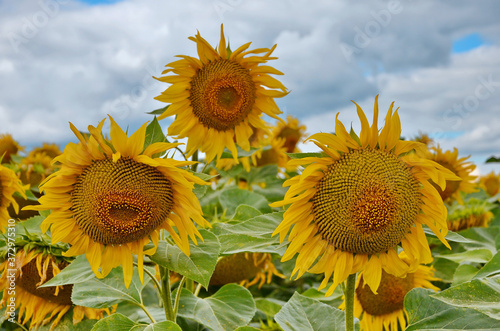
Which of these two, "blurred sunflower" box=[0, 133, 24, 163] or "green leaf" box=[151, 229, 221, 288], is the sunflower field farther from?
"blurred sunflower" box=[0, 133, 24, 163]

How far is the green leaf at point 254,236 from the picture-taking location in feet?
4.29

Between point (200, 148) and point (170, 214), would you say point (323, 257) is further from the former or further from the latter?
point (200, 148)

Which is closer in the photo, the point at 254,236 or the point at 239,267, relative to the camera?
the point at 254,236

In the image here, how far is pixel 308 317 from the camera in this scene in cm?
150

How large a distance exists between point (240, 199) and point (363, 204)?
1.26 m

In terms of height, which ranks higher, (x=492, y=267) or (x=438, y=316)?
(x=492, y=267)

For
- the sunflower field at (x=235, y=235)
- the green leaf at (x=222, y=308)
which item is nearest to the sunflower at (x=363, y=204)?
the sunflower field at (x=235, y=235)

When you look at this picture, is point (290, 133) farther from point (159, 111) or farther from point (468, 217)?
point (159, 111)

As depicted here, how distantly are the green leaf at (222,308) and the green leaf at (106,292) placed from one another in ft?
0.57

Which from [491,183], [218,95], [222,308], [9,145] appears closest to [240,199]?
[218,95]

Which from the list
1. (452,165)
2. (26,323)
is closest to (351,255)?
(26,323)

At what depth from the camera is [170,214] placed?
1399mm

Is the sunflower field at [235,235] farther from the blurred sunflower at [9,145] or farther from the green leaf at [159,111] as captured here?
the blurred sunflower at [9,145]

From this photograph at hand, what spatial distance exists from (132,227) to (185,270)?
190 mm
